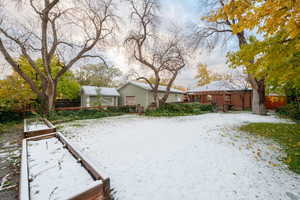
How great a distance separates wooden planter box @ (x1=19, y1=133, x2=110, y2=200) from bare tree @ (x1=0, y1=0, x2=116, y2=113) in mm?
7441

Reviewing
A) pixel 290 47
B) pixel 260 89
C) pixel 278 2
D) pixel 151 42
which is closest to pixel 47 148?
pixel 278 2

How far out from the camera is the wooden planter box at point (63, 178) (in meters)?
1.49

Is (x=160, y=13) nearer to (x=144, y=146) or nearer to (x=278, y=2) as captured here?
(x=278, y=2)

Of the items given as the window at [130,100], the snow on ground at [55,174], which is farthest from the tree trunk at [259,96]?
the snow on ground at [55,174]

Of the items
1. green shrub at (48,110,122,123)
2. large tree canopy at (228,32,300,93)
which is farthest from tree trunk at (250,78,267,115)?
green shrub at (48,110,122,123)

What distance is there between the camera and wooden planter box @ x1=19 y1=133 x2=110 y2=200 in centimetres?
149

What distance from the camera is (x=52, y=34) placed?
9117 millimetres

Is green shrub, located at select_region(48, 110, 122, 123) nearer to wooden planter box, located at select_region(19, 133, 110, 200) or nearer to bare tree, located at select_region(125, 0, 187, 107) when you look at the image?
bare tree, located at select_region(125, 0, 187, 107)

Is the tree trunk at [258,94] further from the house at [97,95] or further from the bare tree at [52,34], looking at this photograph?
the house at [97,95]

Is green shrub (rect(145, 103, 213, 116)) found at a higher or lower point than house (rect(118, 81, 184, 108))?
lower

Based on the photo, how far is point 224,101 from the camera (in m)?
18.0

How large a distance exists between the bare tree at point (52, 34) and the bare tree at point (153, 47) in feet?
7.65

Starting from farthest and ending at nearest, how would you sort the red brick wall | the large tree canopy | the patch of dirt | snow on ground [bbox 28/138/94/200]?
the red brick wall, the large tree canopy, the patch of dirt, snow on ground [bbox 28/138/94/200]

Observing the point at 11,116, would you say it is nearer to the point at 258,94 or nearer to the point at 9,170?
the point at 9,170
